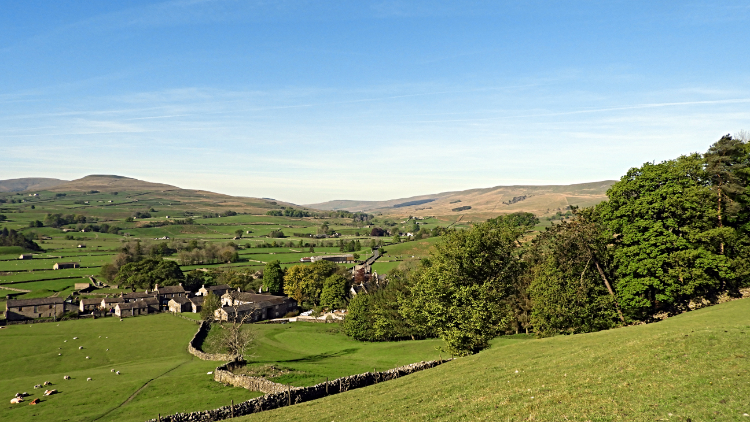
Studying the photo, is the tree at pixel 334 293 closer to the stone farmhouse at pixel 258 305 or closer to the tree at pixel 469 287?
the stone farmhouse at pixel 258 305

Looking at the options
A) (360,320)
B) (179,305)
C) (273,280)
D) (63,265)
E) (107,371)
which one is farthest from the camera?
(63,265)

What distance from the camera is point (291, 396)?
101 feet

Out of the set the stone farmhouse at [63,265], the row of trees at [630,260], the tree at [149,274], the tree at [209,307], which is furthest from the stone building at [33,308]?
the row of trees at [630,260]

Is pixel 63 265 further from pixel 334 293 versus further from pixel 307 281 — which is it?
pixel 334 293

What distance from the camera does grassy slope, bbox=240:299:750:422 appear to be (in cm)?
1527

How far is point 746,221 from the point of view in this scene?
43812 mm

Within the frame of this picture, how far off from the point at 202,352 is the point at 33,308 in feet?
204

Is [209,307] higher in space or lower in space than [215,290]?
higher

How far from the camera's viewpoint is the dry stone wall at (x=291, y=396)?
2772 centimetres

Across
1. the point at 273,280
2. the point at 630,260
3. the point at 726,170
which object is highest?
the point at 726,170

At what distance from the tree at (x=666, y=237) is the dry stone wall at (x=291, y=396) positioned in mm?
22352

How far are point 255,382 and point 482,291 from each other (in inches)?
872

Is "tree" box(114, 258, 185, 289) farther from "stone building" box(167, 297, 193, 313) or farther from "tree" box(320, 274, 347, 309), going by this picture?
"tree" box(320, 274, 347, 309)

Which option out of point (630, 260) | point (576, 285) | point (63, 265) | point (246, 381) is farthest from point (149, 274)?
point (630, 260)
